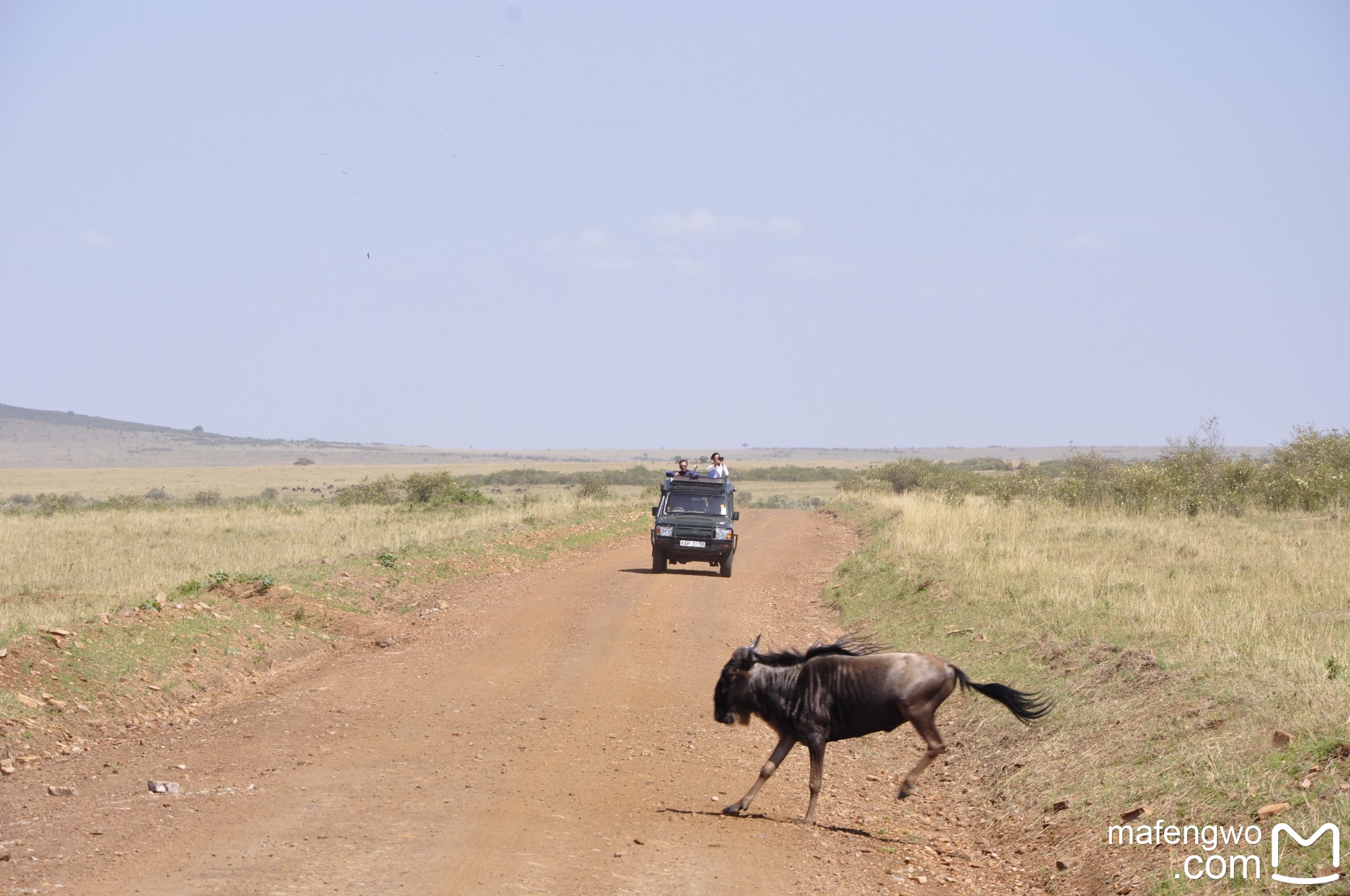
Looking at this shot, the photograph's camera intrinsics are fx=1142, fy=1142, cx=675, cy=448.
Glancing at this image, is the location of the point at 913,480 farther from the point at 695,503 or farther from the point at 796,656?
the point at 796,656

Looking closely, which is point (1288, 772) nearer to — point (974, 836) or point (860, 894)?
point (974, 836)

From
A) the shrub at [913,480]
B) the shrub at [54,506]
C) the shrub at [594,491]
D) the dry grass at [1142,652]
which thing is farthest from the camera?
the shrub at [913,480]

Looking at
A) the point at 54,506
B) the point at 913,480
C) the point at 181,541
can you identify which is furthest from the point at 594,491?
the point at 181,541

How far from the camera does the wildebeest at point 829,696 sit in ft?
28.1

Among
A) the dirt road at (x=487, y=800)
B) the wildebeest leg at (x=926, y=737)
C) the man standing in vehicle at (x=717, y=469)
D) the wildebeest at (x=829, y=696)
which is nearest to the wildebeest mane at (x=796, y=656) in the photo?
the wildebeest at (x=829, y=696)

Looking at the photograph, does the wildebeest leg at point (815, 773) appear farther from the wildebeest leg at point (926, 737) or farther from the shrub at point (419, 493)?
the shrub at point (419, 493)

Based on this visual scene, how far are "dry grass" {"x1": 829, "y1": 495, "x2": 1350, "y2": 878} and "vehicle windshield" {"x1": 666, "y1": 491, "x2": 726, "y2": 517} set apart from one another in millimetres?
3226

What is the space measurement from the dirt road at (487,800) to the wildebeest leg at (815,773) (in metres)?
0.17

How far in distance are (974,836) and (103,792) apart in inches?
272

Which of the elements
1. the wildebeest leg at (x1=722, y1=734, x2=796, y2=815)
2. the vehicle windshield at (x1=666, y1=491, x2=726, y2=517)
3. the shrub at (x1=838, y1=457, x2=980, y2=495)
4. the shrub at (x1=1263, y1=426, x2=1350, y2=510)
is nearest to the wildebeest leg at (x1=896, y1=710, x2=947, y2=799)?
the wildebeest leg at (x1=722, y1=734, x2=796, y2=815)

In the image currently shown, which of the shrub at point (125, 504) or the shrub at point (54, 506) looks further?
the shrub at point (125, 504)

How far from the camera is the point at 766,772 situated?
27.7ft

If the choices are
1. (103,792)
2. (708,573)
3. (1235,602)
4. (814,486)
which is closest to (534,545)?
(708,573)

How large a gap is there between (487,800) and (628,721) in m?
3.07
